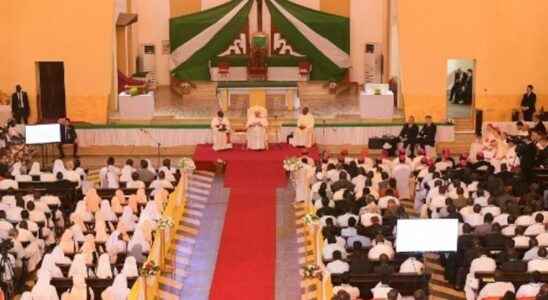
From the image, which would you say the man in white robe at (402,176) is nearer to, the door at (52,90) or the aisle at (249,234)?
the aisle at (249,234)

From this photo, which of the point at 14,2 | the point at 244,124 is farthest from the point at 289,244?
the point at 14,2

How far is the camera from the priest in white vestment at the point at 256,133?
2805cm

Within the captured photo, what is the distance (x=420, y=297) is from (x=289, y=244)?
7559 mm

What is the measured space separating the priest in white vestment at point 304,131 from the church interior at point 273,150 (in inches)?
2.5

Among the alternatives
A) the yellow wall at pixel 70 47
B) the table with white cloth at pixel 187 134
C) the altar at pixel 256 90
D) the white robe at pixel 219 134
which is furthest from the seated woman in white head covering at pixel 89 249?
the altar at pixel 256 90

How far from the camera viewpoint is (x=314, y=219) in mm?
18000

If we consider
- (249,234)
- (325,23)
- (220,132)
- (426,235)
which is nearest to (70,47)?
(220,132)

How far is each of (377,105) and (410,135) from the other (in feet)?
11.1

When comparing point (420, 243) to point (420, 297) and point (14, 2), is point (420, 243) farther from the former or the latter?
point (14, 2)

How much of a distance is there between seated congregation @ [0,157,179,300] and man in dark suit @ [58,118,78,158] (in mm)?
3913

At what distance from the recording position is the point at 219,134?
28.1m

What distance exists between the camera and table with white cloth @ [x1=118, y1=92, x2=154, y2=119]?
103 feet

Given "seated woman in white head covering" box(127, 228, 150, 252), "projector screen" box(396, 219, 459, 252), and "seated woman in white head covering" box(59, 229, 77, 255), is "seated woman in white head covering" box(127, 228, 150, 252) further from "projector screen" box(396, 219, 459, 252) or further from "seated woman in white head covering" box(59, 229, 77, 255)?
"projector screen" box(396, 219, 459, 252)

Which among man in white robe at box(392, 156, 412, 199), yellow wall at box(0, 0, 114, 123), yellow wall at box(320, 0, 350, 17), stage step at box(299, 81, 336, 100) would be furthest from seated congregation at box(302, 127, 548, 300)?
yellow wall at box(320, 0, 350, 17)
